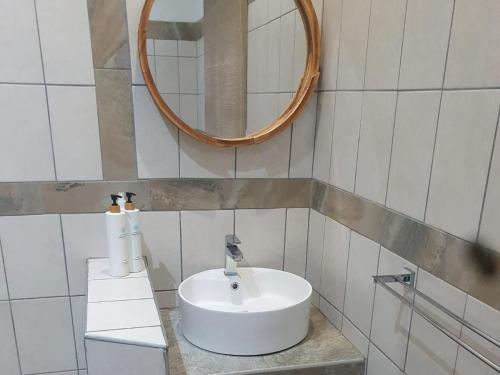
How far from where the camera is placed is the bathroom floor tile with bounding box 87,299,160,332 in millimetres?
953

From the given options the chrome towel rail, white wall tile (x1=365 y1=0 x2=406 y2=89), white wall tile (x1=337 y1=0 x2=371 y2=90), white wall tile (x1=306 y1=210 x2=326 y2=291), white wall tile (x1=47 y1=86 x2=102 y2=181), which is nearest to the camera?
the chrome towel rail

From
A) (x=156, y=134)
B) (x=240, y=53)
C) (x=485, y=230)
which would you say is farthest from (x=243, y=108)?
(x=485, y=230)

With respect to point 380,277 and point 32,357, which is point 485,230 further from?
point 32,357

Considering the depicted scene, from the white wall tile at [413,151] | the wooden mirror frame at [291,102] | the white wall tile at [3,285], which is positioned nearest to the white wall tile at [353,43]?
the wooden mirror frame at [291,102]

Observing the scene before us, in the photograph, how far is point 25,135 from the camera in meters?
1.30

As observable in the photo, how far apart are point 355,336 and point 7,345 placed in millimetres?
1241

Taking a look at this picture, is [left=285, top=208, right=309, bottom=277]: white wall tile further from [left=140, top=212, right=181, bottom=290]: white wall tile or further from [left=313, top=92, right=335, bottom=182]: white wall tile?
[left=140, top=212, right=181, bottom=290]: white wall tile

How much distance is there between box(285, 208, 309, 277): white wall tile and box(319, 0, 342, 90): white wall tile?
50 cm

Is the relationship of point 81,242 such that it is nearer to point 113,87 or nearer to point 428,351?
point 113,87

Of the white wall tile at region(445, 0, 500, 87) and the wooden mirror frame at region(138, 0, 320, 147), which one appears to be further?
the wooden mirror frame at region(138, 0, 320, 147)

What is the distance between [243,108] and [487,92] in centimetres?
83

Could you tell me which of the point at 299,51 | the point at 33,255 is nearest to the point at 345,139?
the point at 299,51

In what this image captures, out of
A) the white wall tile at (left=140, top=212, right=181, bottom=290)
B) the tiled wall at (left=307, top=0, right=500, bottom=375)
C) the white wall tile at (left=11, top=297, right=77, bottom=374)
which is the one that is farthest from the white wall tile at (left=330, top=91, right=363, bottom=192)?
the white wall tile at (left=11, top=297, right=77, bottom=374)

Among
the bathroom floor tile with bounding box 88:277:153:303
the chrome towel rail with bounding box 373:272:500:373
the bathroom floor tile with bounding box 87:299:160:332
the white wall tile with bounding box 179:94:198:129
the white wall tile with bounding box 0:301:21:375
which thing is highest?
the white wall tile with bounding box 179:94:198:129
